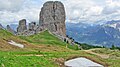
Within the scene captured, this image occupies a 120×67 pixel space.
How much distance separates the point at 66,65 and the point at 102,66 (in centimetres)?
848

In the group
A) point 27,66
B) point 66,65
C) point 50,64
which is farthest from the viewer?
point 66,65

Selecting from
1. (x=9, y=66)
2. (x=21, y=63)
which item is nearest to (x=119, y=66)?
(x=21, y=63)

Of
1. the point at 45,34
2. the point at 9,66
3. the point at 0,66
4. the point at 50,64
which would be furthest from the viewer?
the point at 45,34

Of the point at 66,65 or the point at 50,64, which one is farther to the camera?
the point at 66,65

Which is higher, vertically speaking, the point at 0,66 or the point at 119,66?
the point at 0,66

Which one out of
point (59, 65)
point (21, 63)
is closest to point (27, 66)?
point (21, 63)

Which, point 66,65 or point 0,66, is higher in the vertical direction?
point 0,66

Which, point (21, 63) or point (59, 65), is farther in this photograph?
point (59, 65)

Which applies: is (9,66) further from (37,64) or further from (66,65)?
(66,65)

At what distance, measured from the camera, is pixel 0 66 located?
30234 mm

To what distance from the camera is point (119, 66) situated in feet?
178

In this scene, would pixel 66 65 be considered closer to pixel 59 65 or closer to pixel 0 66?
pixel 59 65

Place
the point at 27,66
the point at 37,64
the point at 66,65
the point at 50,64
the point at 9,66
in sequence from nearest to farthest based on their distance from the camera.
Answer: the point at 9,66, the point at 27,66, the point at 37,64, the point at 50,64, the point at 66,65

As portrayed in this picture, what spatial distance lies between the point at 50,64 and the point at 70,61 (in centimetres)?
876
